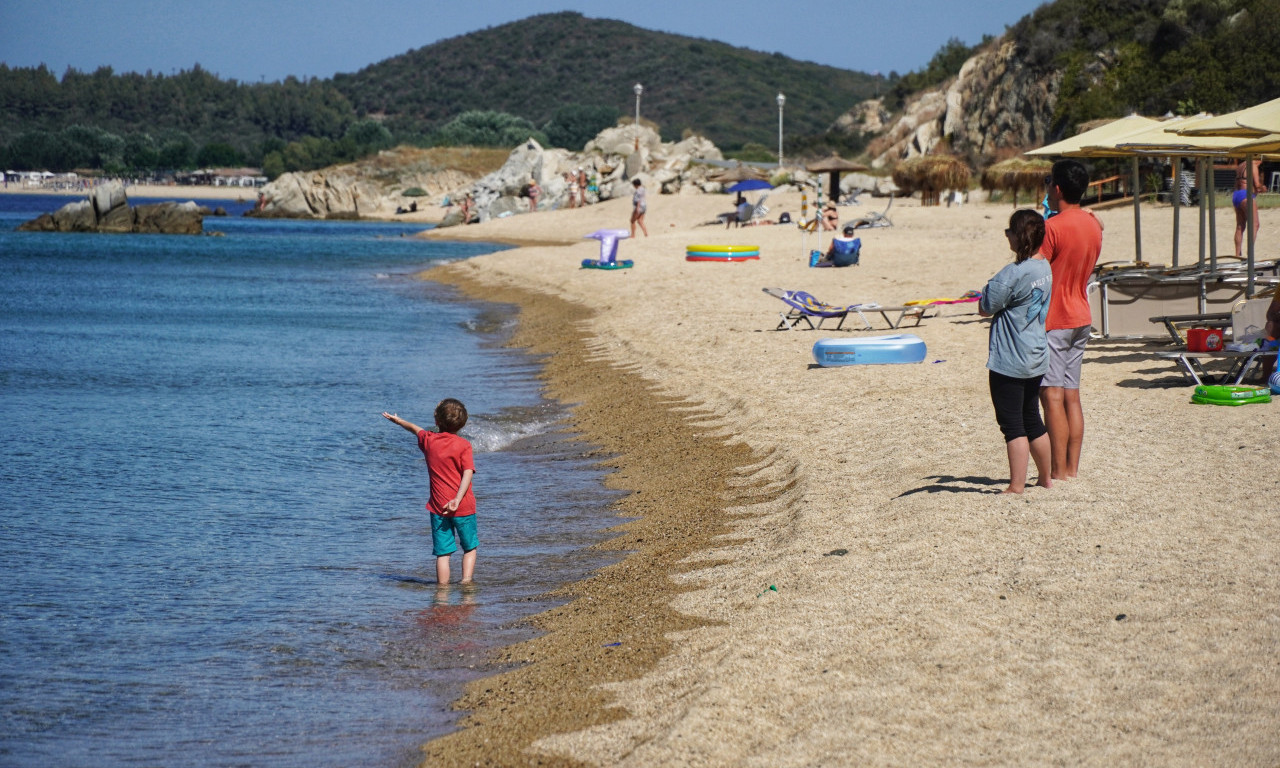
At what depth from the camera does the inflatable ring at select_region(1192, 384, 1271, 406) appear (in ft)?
29.0

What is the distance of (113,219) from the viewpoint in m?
57.7

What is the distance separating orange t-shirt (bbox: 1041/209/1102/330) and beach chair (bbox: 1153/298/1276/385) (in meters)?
3.45

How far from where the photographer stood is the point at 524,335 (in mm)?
18344

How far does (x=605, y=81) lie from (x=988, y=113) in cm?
11742

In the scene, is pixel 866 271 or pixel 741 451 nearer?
pixel 741 451

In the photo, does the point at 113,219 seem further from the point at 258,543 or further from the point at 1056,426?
the point at 1056,426

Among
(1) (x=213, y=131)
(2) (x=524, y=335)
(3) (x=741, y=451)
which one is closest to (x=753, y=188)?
(2) (x=524, y=335)

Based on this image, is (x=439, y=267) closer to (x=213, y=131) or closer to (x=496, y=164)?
(x=496, y=164)

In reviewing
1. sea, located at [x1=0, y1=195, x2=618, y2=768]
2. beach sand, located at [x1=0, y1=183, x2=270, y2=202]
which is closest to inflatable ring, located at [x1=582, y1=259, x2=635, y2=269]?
sea, located at [x1=0, y1=195, x2=618, y2=768]

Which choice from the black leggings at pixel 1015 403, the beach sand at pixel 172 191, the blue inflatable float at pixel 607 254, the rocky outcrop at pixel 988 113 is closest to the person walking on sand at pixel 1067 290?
the black leggings at pixel 1015 403

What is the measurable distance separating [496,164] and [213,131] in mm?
91072

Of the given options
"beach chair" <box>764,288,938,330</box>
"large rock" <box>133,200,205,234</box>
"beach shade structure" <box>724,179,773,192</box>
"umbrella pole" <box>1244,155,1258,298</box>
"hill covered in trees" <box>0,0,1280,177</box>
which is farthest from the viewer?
"hill covered in trees" <box>0,0,1280,177</box>

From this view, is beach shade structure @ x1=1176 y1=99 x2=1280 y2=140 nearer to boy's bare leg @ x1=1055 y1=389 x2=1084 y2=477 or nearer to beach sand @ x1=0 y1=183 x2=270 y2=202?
boy's bare leg @ x1=1055 y1=389 x2=1084 y2=477

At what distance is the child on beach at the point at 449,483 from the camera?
6414 millimetres
